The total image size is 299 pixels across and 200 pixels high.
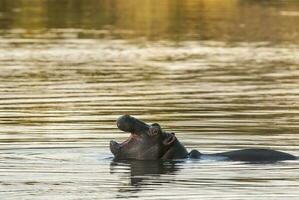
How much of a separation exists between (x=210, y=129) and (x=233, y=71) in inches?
454

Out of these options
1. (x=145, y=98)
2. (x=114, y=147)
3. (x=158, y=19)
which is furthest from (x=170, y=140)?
(x=158, y=19)

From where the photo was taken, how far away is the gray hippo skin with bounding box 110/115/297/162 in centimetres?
1709

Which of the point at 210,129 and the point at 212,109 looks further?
the point at 212,109

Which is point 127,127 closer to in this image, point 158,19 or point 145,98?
point 145,98

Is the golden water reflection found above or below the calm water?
below

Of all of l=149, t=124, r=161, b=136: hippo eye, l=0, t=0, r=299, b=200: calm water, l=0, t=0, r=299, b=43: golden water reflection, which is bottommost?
l=0, t=0, r=299, b=43: golden water reflection

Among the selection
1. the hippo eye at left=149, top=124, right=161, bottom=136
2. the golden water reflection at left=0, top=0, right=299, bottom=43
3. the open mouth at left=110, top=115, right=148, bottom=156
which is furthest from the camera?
the golden water reflection at left=0, top=0, right=299, bottom=43

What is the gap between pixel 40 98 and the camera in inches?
1004

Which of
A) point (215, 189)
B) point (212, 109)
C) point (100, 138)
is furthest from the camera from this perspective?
point (212, 109)

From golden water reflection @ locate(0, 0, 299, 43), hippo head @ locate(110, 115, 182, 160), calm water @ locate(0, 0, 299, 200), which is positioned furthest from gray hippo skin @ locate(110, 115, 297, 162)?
golden water reflection @ locate(0, 0, 299, 43)

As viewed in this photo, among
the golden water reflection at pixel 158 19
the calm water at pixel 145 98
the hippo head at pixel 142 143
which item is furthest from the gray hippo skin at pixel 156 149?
the golden water reflection at pixel 158 19

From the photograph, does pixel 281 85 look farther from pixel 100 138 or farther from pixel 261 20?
pixel 261 20

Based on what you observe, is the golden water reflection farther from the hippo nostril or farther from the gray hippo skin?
the hippo nostril

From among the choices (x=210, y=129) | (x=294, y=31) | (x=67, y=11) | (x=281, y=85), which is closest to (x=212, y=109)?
(x=210, y=129)
